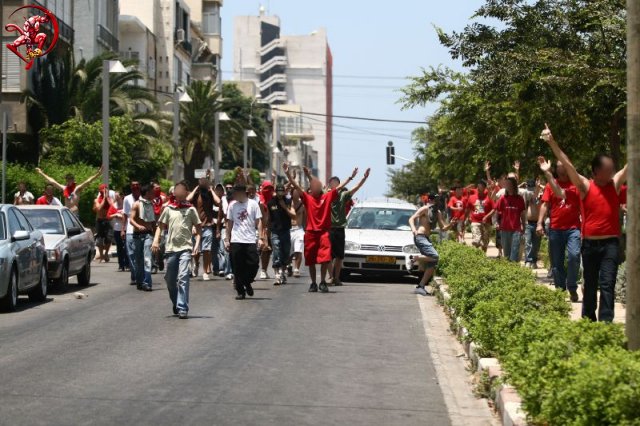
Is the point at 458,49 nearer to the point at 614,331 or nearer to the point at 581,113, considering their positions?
the point at 581,113

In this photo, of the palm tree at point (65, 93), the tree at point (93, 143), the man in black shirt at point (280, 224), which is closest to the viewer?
the man in black shirt at point (280, 224)

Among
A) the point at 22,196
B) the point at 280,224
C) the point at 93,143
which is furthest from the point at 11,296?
the point at 93,143

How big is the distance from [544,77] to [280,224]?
582 centimetres

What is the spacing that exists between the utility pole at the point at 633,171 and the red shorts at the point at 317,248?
12273 mm

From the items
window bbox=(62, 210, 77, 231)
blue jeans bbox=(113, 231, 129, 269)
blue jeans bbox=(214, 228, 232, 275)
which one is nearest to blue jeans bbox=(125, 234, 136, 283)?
window bbox=(62, 210, 77, 231)

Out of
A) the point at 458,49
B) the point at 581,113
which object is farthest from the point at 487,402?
the point at 458,49

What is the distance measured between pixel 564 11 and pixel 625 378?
1748cm

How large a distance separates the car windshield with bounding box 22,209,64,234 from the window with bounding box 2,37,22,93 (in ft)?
82.2

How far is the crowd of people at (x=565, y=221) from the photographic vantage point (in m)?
11.2

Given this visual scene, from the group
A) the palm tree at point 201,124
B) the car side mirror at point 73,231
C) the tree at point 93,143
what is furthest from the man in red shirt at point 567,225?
the palm tree at point 201,124

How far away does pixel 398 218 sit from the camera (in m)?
25.5

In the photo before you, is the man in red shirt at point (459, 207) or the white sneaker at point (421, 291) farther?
the man in red shirt at point (459, 207)

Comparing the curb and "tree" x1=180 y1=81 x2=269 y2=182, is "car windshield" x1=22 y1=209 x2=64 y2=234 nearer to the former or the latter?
the curb

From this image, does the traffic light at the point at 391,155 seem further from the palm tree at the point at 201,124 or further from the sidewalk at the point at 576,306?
the sidewalk at the point at 576,306
